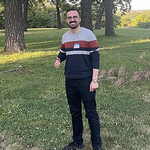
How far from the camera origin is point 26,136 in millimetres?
4031

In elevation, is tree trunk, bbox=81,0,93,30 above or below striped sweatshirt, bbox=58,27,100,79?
above

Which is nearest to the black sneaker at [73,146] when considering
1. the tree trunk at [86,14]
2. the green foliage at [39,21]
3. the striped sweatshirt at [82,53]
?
the striped sweatshirt at [82,53]

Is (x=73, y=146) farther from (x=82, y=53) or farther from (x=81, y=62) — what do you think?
(x=82, y=53)

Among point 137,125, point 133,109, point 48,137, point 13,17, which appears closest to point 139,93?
point 133,109

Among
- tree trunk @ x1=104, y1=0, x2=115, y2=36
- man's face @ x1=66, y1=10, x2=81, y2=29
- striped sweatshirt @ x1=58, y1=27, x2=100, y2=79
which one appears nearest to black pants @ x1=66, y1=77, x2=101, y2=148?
striped sweatshirt @ x1=58, y1=27, x2=100, y2=79

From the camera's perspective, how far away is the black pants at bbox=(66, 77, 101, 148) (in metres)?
3.21

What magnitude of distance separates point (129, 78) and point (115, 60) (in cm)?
281

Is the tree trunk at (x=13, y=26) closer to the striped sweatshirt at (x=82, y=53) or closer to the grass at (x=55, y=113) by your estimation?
the grass at (x=55, y=113)

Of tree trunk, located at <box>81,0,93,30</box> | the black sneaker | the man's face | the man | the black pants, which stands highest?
tree trunk, located at <box>81,0,93,30</box>

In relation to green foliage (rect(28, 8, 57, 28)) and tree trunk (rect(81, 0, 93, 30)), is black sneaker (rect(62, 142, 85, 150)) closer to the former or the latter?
tree trunk (rect(81, 0, 93, 30))

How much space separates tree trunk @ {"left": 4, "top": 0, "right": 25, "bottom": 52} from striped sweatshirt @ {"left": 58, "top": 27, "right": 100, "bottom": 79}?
917 cm

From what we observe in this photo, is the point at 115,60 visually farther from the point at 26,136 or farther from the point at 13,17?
the point at 26,136

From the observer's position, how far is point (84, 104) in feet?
10.9

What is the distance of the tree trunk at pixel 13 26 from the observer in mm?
11613
